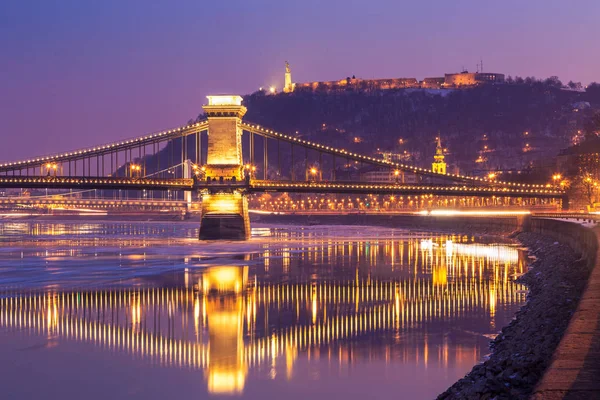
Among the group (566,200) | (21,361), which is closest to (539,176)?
(566,200)

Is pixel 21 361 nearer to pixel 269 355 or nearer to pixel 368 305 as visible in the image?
pixel 269 355

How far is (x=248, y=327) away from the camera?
21859 millimetres

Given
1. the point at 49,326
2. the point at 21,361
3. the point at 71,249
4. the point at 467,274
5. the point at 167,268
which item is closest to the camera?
the point at 21,361

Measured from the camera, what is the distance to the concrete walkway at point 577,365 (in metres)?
9.04

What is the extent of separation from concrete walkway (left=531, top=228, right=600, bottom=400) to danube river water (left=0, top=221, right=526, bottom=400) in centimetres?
312

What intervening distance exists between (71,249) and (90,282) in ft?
79.9

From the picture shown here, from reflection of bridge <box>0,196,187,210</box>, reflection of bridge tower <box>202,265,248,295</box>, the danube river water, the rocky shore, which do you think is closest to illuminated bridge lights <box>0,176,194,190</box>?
the danube river water

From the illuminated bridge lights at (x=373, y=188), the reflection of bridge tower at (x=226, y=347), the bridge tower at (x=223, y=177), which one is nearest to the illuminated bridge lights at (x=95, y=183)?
the bridge tower at (x=223, y=177)

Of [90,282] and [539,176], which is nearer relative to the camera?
[90,282]

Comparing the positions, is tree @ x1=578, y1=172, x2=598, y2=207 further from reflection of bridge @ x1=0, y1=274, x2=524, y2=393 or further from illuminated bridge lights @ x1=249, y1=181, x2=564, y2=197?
reflection of bridge @ x1=0, y1=274, x2=524, y2=393

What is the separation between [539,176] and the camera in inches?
5522

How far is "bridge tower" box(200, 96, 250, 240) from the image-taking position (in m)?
Answer: 68.9

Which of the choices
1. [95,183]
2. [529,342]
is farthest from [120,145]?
[529,342]

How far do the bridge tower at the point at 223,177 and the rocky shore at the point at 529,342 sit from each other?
133 feet
